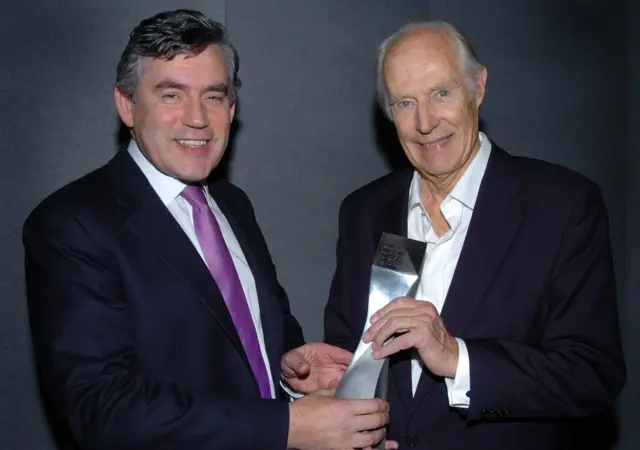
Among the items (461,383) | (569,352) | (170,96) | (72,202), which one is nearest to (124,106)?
(170,96)

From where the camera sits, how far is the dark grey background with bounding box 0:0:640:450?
278cm

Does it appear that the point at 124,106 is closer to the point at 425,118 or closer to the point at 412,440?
the point at 425,118

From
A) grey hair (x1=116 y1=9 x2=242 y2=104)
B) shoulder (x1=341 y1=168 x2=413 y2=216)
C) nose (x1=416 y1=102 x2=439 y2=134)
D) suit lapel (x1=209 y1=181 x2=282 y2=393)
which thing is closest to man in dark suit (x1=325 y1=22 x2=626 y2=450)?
nose (x1=416 y1=102 x2=439 y2=134)

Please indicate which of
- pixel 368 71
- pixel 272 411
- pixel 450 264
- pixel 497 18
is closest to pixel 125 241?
pixel 272 411

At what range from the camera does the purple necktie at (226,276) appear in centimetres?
218

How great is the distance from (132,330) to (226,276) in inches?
12.6

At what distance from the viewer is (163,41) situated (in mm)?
2094

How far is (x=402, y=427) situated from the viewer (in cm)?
219

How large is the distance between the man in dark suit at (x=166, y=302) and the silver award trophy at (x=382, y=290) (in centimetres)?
6

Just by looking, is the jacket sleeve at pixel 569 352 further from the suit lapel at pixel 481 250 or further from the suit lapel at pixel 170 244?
the suit lapel at pixel 170 244

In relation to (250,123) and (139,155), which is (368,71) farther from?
(139,155)

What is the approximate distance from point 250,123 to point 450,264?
43.6 inches

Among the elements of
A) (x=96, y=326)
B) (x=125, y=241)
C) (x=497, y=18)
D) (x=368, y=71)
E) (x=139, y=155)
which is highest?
(x=497, y=18)

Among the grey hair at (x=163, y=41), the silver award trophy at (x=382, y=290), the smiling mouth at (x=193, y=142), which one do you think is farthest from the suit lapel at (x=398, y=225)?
the grey hair at (x=163, y=41)
